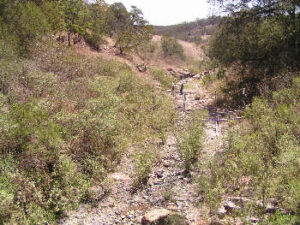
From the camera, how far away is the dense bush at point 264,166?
4.45m

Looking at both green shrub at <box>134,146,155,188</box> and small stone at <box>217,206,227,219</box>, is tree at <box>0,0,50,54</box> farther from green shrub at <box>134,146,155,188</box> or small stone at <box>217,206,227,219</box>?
small stone at <box>217,206,227,219</box>

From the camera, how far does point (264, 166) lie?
209 inches

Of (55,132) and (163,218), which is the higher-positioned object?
(55,132)

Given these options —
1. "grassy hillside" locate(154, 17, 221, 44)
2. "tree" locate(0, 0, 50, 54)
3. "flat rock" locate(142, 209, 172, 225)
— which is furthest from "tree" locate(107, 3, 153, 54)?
"grassy hillside" locate(154, 17, 221, 44)

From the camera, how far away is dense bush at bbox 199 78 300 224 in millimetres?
4449

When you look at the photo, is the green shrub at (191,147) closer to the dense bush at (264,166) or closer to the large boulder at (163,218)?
the dense bush at (264,166)

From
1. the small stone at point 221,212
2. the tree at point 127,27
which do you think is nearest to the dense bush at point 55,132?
the small stone at point 221,212

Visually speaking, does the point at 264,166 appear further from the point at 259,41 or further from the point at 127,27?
the point at 127,27

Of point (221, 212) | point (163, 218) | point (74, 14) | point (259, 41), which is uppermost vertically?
point (74, 14)

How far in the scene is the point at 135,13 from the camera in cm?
2828

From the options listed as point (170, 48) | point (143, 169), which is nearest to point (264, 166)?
point (143, 169)

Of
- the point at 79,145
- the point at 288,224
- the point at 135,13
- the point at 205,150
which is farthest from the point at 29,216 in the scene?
the point at 135,13

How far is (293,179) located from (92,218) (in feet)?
12.7

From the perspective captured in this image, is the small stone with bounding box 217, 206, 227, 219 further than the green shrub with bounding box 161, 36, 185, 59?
No
